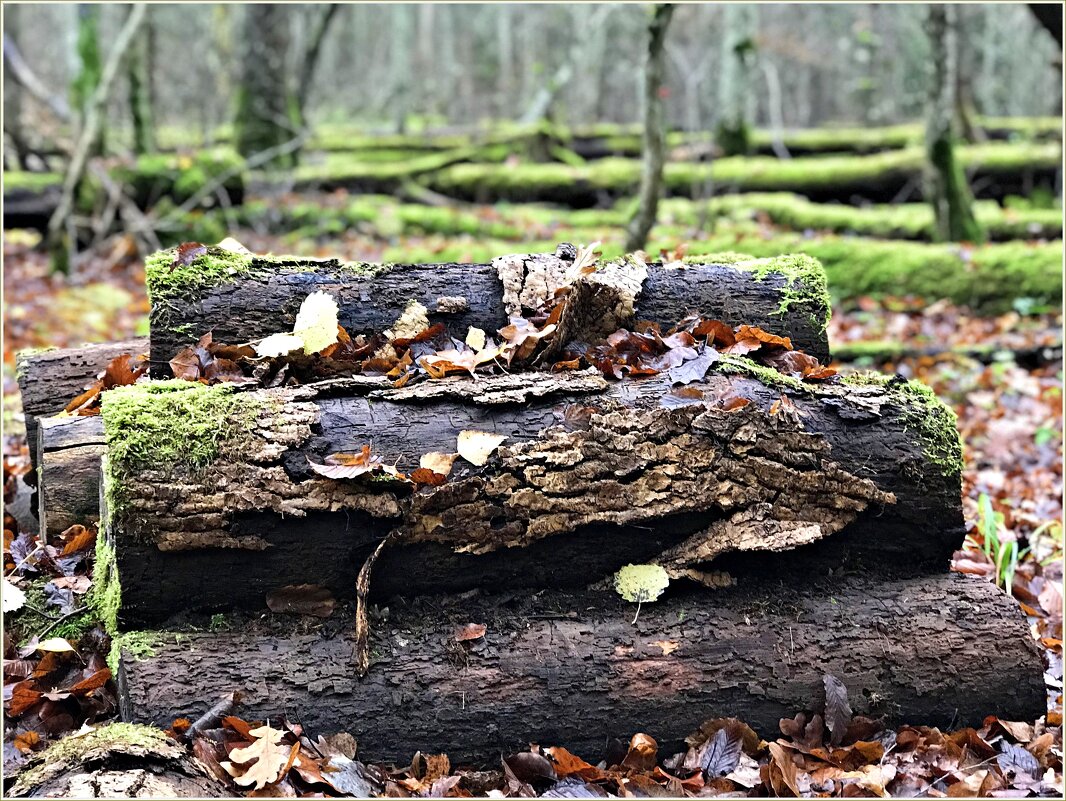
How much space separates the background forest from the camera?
10.1 feet

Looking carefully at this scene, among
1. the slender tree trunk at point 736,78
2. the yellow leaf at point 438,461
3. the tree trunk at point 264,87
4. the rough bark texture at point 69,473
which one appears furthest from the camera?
the slender tree trunk at point 736,78

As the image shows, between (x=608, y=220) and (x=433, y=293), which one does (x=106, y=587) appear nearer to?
(x=433, y=293)

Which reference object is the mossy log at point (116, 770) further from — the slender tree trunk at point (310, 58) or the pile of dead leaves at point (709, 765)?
the slender tree trunk at point (310, 58)

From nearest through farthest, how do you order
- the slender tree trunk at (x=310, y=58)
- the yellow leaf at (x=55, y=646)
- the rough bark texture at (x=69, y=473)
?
the yellow leaf at (x=55, y=646)
the rough bark texture at (x=69, y=473)
the slender tree trunk at (x=310, y=58)

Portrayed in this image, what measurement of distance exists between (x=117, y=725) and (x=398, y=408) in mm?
1268

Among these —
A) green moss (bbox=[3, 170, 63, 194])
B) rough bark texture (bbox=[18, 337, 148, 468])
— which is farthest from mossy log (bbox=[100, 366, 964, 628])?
green moss (bbox=[3, 170, 63, 194])

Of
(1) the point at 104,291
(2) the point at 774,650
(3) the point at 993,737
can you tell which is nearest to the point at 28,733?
(2) the point at 774,650

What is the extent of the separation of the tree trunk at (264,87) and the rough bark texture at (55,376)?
443 inches

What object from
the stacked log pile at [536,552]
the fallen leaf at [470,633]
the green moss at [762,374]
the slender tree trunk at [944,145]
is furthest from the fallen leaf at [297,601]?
the slender tree trunk at [944,145]

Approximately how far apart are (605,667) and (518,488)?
2.15 ft

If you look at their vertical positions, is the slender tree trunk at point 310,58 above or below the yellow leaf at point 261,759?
above

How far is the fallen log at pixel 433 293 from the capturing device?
10.6 ft

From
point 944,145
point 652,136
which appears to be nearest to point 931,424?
point 652,136

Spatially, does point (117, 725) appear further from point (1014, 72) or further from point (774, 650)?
point (1014, 72)
